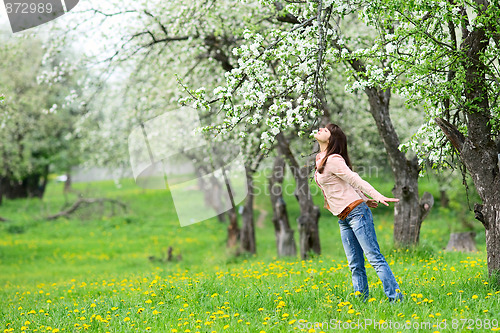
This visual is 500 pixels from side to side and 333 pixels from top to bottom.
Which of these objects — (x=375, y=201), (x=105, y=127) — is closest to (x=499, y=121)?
(x=375, y=201)

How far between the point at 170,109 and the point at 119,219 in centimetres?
1270

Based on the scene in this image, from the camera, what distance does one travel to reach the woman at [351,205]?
5.66 meters

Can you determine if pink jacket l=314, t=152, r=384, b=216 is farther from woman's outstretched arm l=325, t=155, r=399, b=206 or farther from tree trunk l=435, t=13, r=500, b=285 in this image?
tree trunk l=435, t=13, r=500, b=285

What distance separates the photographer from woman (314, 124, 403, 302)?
566 centimetres

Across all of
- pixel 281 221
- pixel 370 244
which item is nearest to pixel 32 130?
pixel 281 221

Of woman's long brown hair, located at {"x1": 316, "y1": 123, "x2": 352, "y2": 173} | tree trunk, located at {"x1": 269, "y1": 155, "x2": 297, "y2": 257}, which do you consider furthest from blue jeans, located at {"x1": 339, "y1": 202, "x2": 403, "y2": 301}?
tree trunk, located at {"x1": 269, "y1": 155, "x2": 297, "y2": 257}

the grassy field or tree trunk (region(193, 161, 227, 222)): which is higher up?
the grassy field

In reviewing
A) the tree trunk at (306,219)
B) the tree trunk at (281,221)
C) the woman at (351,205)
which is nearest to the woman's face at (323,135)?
the woman at (351,205)

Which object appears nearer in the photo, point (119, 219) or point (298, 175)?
point (298, 175)

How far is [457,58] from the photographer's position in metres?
6.12

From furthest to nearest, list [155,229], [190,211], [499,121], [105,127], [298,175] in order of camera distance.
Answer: [190,211], [155,229], [105,127], [298,175], [499,121]

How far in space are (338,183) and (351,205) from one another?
312 millimetres

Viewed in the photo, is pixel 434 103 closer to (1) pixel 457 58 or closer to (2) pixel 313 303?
(1) pixel 457 58

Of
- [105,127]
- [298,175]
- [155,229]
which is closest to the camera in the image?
[298,175]
